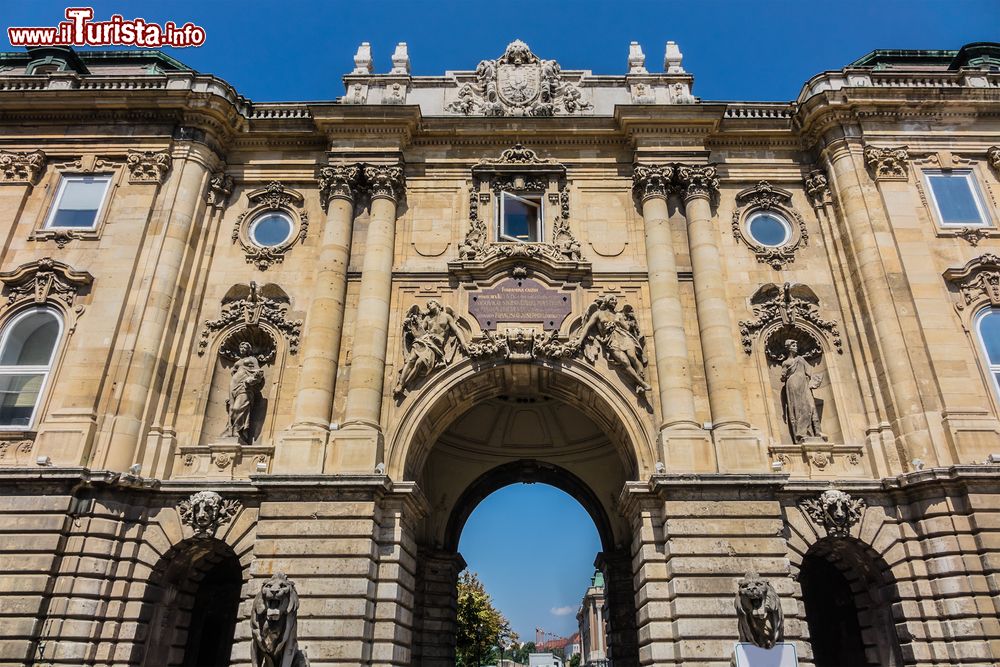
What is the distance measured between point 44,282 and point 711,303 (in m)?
17.7

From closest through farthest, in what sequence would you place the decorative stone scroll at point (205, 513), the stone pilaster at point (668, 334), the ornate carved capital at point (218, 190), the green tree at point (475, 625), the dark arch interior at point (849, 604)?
the dark arch interior at point (849, 604) < the decorative stone scroll at point (205, 513) < the stone pilaster at point (668, 334) < the ornate carved capital at point (218, 190) < the green tree at point (475, 625)

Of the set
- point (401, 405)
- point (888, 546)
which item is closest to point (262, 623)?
point (401, 405)

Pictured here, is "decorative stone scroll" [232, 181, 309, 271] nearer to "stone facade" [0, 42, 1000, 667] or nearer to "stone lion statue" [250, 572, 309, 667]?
"stone facade" [0, 42, 1000, 667]

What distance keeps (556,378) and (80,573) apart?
11889 mm

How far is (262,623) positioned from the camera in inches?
481

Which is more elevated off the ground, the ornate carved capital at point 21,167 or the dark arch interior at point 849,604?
the ornate carved capital at point 21,167

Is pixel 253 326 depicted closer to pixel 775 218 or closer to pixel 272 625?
pixel 272 625

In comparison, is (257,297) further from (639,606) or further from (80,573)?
(639,606)

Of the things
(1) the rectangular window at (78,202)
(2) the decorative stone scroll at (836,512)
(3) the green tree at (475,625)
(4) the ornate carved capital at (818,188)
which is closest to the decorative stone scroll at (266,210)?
(1) the rectangular window at (78,202)

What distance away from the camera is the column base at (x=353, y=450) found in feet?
50.1

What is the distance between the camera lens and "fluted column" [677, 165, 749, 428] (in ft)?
52.0

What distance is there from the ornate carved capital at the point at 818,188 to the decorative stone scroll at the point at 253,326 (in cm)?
1527

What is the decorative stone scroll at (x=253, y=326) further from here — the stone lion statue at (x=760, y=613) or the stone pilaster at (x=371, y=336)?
the stone lion statue at (x=760, y=613)

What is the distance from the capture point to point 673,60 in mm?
20734
